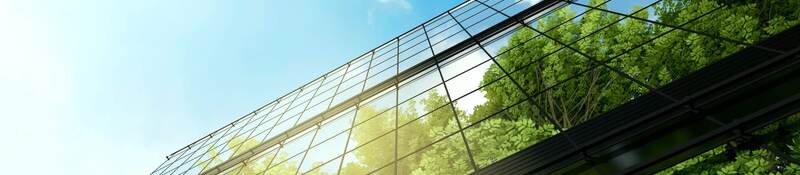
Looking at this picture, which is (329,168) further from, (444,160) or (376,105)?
(444,160)

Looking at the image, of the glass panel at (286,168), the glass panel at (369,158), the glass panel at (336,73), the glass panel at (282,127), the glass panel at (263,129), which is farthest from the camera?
the glass panel at (336,73)

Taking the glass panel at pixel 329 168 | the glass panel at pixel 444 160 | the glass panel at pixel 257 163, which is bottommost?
the glass panel at pixel 329 168

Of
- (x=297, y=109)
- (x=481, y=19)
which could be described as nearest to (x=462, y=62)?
(x=481, y=19)

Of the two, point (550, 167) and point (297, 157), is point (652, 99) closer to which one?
point (550, 167)

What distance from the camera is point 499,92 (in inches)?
632

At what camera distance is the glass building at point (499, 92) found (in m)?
7.93

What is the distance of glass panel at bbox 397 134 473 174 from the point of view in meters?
13.2

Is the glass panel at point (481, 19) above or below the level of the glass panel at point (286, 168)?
above

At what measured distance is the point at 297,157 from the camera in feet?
39.7

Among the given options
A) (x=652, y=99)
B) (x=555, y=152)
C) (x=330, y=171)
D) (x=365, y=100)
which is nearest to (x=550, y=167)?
(x=555, y=152)

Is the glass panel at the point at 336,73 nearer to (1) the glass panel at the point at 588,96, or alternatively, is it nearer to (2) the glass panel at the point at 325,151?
(2) the glass panel at the point at 325,151

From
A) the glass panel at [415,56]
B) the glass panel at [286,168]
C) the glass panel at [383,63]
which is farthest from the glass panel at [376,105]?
the glass panel at [383,63]

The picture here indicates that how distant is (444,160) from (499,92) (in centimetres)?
380

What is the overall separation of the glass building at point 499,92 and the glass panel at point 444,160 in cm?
4
